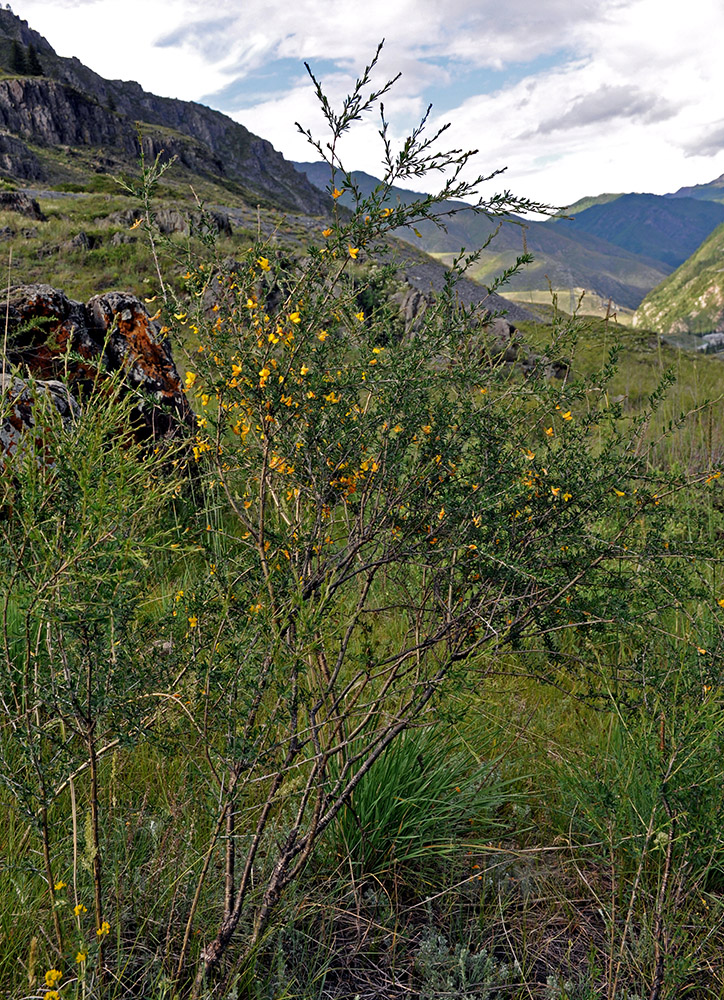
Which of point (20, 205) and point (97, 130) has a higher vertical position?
point (97, 130)

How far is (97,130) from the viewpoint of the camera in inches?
2569

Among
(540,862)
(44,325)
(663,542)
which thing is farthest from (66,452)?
(44,325)

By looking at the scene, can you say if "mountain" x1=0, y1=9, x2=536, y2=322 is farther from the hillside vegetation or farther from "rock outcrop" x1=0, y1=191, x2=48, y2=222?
the hillside vegetation

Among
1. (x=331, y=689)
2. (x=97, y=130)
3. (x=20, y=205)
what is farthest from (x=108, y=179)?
(x=97, y=130)

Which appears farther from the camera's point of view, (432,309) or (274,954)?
(432,309)

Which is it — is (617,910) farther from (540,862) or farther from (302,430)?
(302,430)

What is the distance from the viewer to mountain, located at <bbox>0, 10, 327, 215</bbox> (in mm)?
45062

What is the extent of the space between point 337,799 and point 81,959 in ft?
2.46

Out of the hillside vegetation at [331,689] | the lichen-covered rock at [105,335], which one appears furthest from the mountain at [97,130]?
the lichen-covered rock at [105,335]

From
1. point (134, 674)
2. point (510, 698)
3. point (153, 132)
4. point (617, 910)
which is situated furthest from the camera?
point (153, 132)

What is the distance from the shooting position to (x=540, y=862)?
7.02 feet

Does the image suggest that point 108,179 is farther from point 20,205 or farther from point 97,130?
point 97,130

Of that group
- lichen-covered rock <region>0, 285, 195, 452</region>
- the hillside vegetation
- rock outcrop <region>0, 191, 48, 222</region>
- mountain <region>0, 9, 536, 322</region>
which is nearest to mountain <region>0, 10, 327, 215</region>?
mountain <region>0, 9, 536, 322</region>

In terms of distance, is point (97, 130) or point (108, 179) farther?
point (97, 130)
